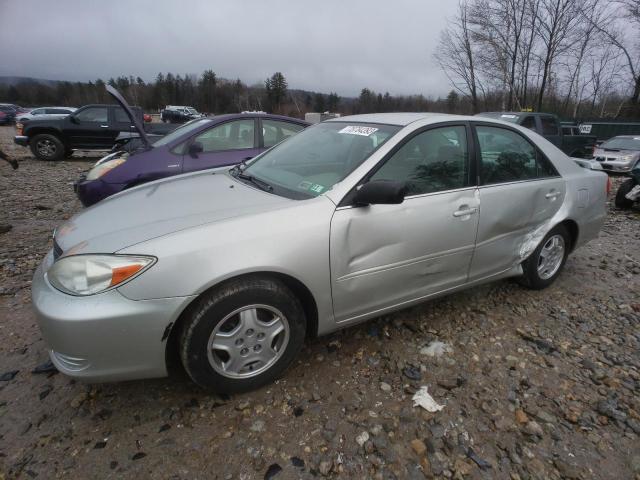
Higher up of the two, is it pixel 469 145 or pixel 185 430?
pixel 469 145

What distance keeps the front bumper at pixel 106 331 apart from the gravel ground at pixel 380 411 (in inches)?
14.2

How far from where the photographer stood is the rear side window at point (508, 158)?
2760 millimetres

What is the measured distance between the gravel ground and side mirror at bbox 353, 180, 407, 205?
1.07 m

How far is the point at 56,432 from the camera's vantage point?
188 centimetres

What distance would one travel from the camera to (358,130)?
269 cm

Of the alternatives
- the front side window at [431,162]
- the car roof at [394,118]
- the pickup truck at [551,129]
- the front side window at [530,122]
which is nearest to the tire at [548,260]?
the front side window at [431,162]

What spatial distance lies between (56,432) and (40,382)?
483 mm

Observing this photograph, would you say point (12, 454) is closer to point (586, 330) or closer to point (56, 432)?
point (56, 432)

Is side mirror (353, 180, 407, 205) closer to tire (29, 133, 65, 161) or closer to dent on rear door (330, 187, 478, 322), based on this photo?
dent on rear door (330, 187, 478, 322)

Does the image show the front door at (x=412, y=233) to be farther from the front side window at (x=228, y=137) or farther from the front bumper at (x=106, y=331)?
the front side window at (x=228, y=137)

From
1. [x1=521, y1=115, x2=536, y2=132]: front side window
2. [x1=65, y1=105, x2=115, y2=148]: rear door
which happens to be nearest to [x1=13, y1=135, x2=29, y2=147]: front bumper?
[x1=65, y1=105, x2=115, y2=148]: rear door

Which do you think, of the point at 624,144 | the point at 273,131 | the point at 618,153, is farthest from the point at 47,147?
the point at 624,144

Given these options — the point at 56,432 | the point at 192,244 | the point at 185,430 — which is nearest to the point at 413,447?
the point at 185,430

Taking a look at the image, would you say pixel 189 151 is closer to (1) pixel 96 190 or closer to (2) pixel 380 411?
(1) pixel 96 190
